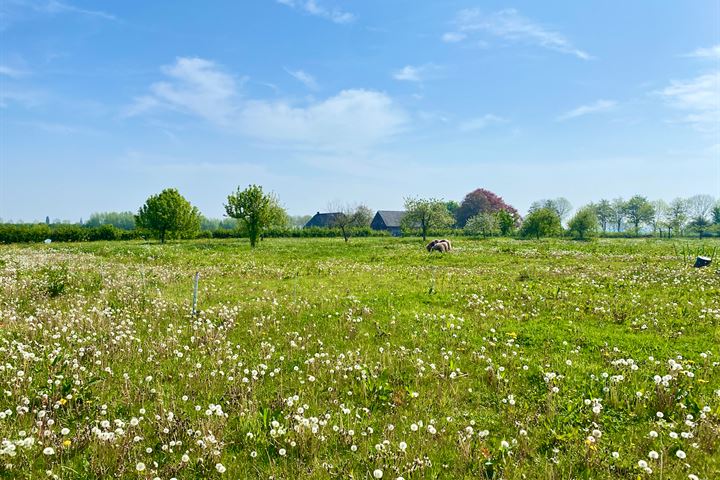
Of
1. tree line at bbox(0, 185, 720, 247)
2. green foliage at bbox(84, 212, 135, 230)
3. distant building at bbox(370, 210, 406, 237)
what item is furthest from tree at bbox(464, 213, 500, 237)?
green foliage at bbox(84, 212, 135, 230)

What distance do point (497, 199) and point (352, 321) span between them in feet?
375

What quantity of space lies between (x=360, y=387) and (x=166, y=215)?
55.2 metres

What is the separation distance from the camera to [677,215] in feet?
337

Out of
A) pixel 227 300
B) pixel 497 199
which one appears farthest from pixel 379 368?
pixel 497 199

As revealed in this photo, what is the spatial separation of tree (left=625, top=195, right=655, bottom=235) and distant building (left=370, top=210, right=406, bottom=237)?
2471 inches

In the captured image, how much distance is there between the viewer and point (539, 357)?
7.58 metres

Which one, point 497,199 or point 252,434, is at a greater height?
point 497,199

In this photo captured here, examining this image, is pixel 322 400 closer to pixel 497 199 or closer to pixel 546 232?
pixel 546 232

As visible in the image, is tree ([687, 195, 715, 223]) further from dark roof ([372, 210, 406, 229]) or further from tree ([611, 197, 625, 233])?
dark roof ([372, 210, 406, 229])

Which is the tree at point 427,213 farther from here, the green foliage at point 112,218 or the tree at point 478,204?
the green foliage at point 112,218

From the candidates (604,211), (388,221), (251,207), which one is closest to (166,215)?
(251,207)

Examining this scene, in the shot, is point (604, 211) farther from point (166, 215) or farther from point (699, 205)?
point (166, 215)

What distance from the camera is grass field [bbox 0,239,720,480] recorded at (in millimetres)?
4410

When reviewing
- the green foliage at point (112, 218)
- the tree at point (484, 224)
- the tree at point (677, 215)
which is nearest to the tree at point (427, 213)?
the tree at point (484, 224)
